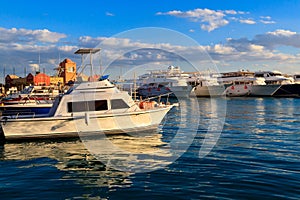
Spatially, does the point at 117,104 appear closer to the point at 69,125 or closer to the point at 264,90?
the point at 69,125

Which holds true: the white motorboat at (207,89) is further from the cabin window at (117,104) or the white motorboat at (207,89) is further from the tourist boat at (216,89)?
the cabin window at (117,104)

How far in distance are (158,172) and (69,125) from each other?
29.8 feet

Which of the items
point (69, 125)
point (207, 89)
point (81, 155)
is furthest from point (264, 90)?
point (81, 155)

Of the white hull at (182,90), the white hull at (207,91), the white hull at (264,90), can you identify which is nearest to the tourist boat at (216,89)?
the white hull at (207,91)

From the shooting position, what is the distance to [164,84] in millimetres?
92500

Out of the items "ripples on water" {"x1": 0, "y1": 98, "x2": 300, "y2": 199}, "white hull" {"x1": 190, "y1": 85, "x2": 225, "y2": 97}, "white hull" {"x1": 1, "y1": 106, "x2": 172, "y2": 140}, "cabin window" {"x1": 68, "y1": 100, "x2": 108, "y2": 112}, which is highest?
"white hull" {"x1": 190, "y1": 85, "x2": 225, "y2": 97}

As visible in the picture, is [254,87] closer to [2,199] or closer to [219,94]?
[219,94]

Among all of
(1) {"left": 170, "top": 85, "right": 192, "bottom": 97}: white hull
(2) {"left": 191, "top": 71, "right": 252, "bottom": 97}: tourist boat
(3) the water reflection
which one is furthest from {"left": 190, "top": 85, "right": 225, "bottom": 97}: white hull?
(3) the water reflection

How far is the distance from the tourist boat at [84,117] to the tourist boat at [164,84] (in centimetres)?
6123

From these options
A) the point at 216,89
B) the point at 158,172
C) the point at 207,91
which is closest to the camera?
the point at 158,172

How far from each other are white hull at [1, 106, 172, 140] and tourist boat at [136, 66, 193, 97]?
6115cm

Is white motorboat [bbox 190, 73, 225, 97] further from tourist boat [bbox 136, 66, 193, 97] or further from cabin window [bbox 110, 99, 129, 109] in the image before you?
cabin window [bbox 110, 99, 129, 109]

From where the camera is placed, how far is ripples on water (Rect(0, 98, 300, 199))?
9.78 m

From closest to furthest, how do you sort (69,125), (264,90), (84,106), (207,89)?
(69,125)
(84,106)
(264,90)
(207,89)
